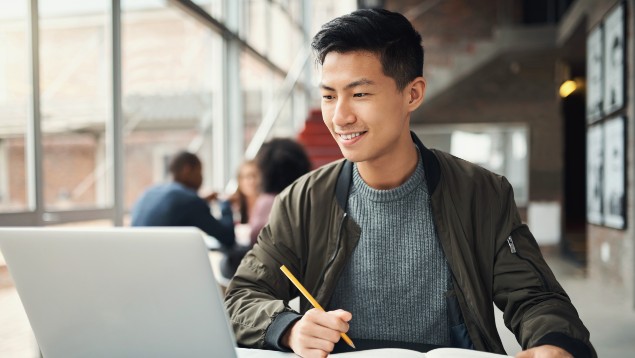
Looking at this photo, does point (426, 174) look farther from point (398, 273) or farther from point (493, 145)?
point (493, 145)

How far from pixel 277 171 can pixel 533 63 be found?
6178 mm

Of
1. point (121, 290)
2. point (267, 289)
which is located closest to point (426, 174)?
point (267, 289)

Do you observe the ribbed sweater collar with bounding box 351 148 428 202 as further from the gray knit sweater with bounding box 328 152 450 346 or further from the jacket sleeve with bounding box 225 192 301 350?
the jacket sleeve with bounding box 225 192 301 350

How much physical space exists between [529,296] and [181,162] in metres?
2.58

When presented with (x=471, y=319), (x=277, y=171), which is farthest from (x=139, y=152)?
(x=471, y=319)

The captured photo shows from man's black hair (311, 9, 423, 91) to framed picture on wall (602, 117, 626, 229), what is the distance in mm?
3783

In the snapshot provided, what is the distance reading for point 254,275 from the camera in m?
1.32

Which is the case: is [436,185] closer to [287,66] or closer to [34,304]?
[34,304]

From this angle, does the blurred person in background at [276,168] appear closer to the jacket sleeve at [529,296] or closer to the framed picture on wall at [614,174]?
the jacket sleeve at [529,296]

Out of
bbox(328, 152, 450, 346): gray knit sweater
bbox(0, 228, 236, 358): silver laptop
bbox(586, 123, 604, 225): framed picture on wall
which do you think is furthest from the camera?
bbox(586, 123, 604, 225): framed picture on wall

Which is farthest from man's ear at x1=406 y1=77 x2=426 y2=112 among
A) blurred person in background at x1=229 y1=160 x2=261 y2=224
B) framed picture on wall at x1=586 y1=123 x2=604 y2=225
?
framed picture on wall at x1=586 y1=123 x2=604 y2=225

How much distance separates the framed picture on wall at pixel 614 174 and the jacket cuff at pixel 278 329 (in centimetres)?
415

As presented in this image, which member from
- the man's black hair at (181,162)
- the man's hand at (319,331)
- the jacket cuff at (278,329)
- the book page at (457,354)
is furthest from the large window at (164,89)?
the book page at (457,354)

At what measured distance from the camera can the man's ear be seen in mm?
1363
